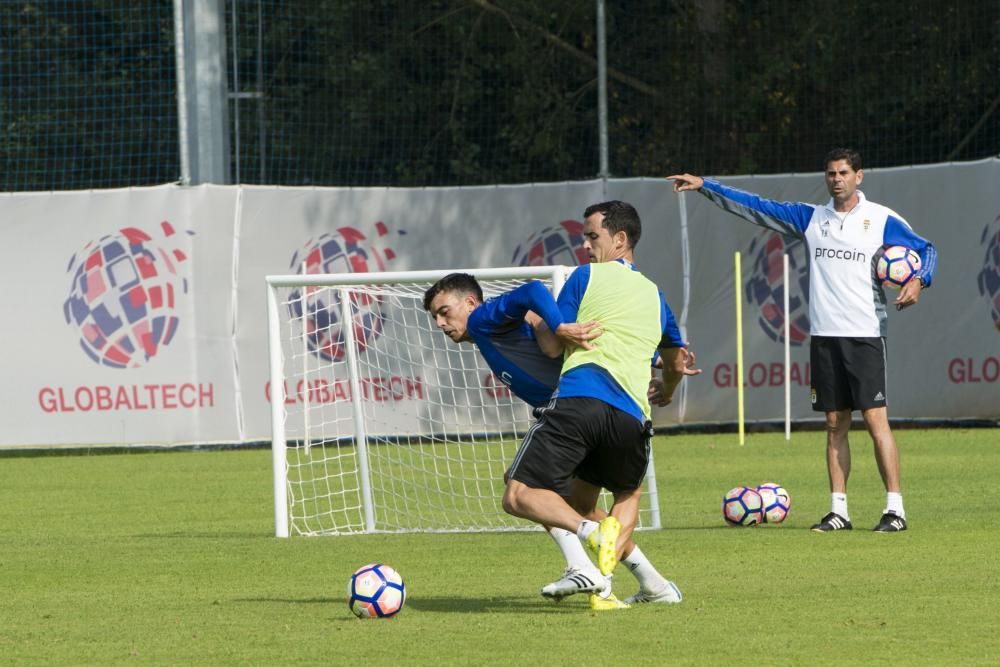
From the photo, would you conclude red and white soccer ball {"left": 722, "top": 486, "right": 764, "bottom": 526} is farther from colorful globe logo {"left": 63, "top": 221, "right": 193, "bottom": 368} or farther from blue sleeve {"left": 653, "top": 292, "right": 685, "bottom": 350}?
colorful globe logo {"left": 63, "top": 221, "right": 193, "bottom": 368}

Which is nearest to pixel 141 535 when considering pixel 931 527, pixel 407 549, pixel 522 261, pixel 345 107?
pixel 407 549

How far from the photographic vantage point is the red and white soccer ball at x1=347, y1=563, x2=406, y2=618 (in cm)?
680

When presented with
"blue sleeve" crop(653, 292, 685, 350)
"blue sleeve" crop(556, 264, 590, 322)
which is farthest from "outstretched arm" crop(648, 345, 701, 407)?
"blue sleeve" crop(556, 264, 590, 322)

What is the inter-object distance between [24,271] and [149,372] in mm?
1662

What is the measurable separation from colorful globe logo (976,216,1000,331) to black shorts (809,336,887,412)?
844 cm

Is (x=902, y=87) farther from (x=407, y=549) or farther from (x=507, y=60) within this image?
(x=407, y=549)

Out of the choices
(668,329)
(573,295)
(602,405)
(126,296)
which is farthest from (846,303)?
(126,296)

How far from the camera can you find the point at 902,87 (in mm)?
20594

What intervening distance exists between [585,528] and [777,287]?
1249 cm

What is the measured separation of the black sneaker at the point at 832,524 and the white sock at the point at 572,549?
3.18 m

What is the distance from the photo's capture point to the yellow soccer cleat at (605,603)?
22.4ft

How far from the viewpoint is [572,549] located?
21.9 ft

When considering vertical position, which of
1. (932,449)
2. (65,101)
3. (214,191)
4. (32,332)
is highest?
(65,101)

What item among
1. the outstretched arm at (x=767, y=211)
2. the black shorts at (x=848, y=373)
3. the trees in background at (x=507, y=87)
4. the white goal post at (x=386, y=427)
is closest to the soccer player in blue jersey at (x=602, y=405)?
the white goal post at (x=386, y=427)
